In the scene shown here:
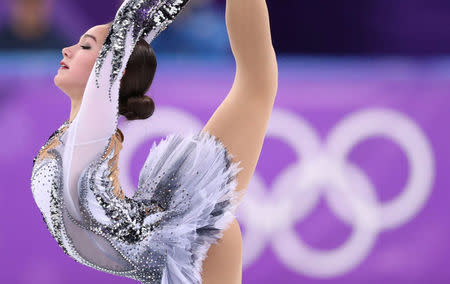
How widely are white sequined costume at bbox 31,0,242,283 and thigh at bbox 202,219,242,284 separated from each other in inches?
1.8

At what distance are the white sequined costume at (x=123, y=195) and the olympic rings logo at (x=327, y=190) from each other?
209 cm

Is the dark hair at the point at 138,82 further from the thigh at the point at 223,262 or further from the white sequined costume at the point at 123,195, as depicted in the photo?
the thigh at the point at 223,262

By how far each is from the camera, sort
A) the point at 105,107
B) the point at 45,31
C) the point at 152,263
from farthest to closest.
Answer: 1. the point at 45,31
2. the point at 152,263
3. the point at 105,107

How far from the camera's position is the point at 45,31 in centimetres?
478

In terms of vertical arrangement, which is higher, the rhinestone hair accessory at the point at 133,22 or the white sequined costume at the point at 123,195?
the rhinestone hair accessory at the point at 133,22

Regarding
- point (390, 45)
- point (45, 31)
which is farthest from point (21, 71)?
point (390, 45)

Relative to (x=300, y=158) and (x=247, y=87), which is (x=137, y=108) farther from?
(x=300, y=158)

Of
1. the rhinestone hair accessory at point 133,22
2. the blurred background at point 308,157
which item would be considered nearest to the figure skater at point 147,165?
the rhinestone hair accessory at point 133,22

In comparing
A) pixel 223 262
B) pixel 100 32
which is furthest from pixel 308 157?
pixel 100 32

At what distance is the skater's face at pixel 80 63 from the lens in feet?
7.62

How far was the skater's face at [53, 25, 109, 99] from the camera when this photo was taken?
232cm

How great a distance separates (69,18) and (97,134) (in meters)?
2.89

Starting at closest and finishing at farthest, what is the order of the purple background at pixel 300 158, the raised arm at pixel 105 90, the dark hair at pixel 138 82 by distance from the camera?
1. the raised arm at pixel 105 90
2. the dark hair at pixel 138 82
3. the purple background at pixel 300 158

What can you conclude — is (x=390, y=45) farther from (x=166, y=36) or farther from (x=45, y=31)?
(x=45, y=31)
